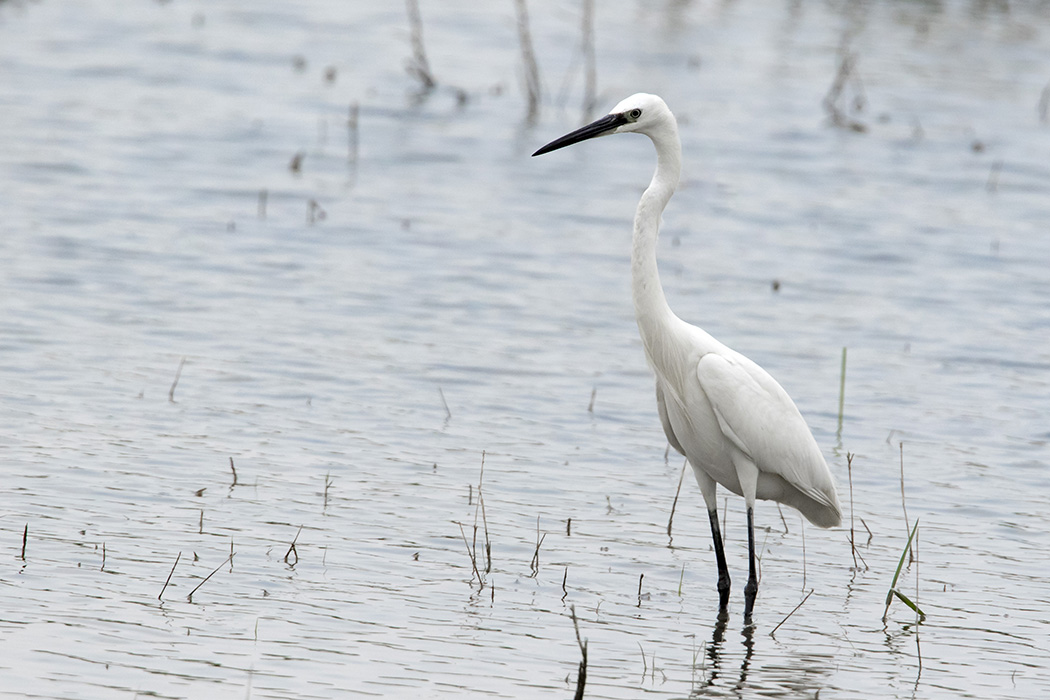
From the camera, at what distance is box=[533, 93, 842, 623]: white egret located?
5.66 metres

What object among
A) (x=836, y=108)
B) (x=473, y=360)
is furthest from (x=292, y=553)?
(x=836, y=108)

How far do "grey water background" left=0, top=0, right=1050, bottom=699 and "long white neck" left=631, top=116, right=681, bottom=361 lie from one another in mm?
1092

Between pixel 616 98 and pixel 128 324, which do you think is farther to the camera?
pixel 616 98

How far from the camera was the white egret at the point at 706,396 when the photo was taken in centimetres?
566

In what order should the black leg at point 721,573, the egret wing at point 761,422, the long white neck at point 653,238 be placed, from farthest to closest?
1. the black leg at point 721,573
2. the egret wing at point 761,422
3. the long white neck at point 653,238

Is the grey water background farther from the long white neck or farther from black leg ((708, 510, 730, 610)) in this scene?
the long white neck

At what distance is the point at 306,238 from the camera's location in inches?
461

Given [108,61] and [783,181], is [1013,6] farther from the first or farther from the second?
[108,61]

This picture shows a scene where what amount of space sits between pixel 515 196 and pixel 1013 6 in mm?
12215

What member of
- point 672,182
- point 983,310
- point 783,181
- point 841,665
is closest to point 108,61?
point 783,181

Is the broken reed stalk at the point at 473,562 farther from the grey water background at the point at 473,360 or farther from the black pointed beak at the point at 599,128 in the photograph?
the black pointed beak at the point at 599,128

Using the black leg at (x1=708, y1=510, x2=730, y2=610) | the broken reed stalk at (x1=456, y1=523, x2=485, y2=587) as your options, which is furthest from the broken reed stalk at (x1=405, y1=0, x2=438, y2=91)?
the black leg at (x1=708, y1=510, x2=730, y2=610)

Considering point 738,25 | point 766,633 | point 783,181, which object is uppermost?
point 738,25

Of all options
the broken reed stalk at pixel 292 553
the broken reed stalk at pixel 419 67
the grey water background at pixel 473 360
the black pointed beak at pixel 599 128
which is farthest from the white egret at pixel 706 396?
the broken reed stalk at pixel 419 67
